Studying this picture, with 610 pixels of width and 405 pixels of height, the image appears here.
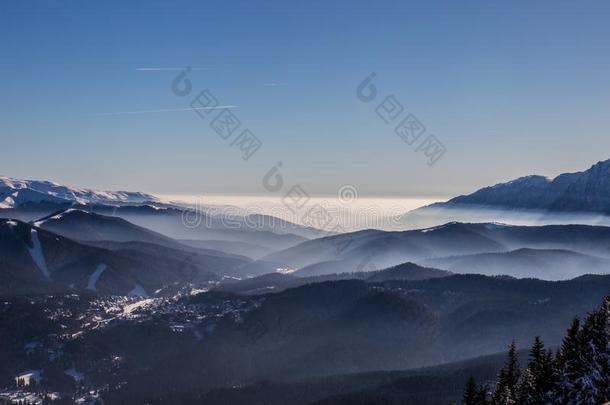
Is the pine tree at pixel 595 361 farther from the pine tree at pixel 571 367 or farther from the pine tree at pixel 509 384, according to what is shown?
the pine tree at pixel 509 384

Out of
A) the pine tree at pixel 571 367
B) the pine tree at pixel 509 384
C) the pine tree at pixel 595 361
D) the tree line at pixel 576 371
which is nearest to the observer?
the pine tree at pixel 595 361

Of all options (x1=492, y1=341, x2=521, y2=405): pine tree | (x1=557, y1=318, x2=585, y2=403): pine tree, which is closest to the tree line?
(x1=557, y1=318, x2=585, y2=403): pine tree

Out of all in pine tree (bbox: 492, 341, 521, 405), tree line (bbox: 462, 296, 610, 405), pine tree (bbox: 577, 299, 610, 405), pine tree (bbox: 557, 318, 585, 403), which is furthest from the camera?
pine tree (bbox: 492, 341, 521, 405)

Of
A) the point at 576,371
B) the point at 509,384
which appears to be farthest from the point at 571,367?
the point at 509,384

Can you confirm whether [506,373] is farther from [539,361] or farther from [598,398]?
[598,398]

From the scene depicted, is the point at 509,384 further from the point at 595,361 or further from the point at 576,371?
the point at 595,361

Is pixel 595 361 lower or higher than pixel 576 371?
higher

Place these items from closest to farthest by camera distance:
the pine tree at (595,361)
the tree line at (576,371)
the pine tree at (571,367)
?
the pine tree at (595,361), the tree line at (576,371), the pine tree at (571,367)

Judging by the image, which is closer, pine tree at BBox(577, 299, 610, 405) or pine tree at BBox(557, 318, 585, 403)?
pine tree at BBox(577, 299, 610, 405)

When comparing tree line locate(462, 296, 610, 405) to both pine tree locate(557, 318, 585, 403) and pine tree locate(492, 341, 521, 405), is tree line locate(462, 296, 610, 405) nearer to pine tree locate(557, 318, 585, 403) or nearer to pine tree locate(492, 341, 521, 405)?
pine tree locate(557, 318, 585, 403)

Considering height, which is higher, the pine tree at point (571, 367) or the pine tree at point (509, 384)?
the pine tree at point (571, 367)

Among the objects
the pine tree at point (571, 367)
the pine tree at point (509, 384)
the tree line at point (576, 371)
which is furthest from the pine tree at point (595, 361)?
the pine tree at point (509, 384)
